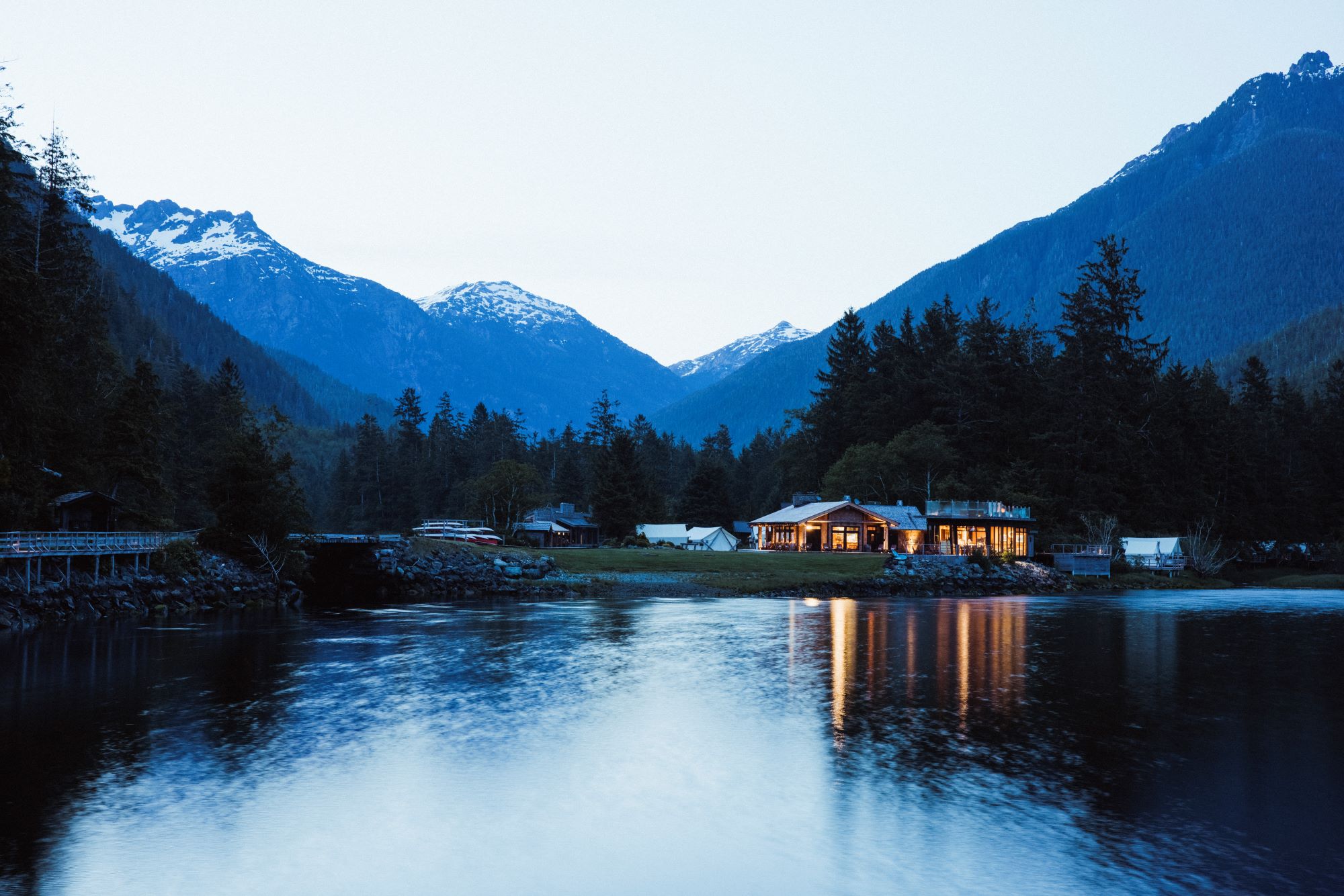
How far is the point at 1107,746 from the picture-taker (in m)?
22.8

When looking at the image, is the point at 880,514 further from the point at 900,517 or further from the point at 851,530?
the point at 851,530

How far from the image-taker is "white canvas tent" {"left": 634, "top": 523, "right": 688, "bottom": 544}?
114938 millimetres

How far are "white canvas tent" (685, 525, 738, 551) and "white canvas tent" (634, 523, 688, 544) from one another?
1012 millimetres

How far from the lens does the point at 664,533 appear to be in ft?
385

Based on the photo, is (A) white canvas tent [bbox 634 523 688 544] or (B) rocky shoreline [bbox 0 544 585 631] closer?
(B) rocky shoreline [bbox 0 544 585 631]

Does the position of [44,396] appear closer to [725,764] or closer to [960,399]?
[725,764]

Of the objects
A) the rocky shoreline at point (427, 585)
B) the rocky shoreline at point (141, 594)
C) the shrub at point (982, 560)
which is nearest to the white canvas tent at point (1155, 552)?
the rocky shoreline at point (427, 585)

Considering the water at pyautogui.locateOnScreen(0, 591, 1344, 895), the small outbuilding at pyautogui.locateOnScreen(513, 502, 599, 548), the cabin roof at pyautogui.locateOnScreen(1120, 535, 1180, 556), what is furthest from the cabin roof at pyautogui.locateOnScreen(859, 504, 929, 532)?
the water at pyautogui.locateOnScreen(0, 591, 1344, 895)

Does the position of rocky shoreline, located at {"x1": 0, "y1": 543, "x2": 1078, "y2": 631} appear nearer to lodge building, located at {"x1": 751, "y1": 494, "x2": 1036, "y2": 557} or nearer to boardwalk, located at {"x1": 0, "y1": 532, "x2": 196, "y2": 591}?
boardwalk, located at {"x1": 0, "y1": 532, "x2": 196, "y2": 591}

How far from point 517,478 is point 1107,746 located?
3866 inches

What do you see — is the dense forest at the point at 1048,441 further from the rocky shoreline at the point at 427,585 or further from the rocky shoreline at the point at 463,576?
the rocky shoreline at the point at 463,576

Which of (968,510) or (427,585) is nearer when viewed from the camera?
(427,585)

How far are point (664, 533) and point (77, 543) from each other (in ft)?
243

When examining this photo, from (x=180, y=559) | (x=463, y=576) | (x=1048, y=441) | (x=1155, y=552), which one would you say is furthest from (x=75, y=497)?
(x=1048, y=441)
